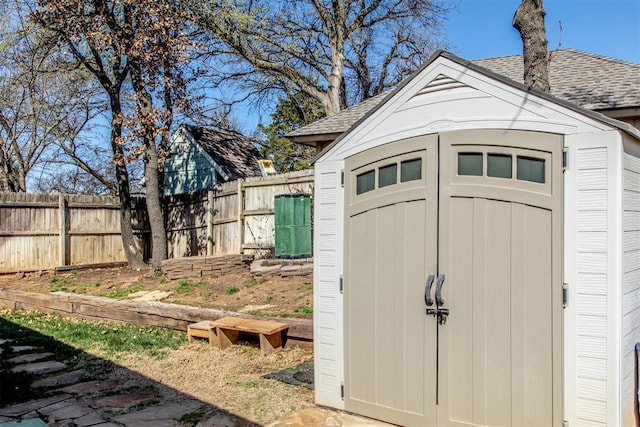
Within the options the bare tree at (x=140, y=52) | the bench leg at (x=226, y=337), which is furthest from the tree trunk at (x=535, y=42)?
the bare tree at (x=140, y=52)

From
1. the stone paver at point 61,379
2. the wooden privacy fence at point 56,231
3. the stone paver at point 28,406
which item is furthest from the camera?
the wooden privacy fence at point 56,231

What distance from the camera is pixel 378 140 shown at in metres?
4.25

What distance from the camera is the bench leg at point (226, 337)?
659cm

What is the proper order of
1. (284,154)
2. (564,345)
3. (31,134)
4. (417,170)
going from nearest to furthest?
(564,345) < (417,170) < (31,134) < (284,154)

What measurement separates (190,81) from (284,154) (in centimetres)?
740

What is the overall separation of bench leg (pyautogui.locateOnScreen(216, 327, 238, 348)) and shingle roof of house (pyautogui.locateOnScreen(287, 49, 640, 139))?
8.73 feet

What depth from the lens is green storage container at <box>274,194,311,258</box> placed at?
10977 millimetres

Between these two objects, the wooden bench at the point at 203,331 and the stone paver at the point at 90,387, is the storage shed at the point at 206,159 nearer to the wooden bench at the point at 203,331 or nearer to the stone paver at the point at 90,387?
the wooden bench at the point at 203,331

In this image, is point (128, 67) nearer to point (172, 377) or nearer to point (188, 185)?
point (188, 185)

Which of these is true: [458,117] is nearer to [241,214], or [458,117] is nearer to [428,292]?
[428,292]

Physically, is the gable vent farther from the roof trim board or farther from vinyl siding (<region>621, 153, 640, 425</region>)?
vinyl siding (<region>621, 153, 640, 425</region>)

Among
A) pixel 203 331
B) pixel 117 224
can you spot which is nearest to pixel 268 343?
pixel 203 331

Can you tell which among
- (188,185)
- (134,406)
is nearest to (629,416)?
(134,406)

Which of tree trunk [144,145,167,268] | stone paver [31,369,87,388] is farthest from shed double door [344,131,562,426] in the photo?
tree trunk [144,145,167,268]
